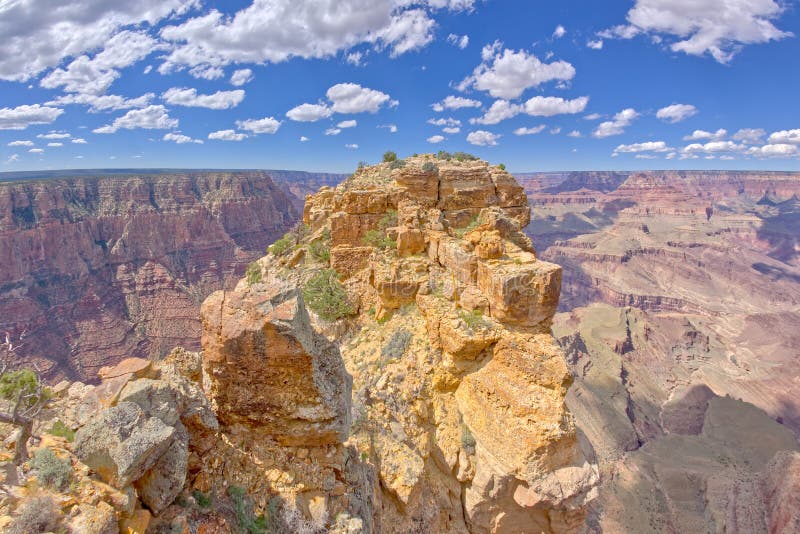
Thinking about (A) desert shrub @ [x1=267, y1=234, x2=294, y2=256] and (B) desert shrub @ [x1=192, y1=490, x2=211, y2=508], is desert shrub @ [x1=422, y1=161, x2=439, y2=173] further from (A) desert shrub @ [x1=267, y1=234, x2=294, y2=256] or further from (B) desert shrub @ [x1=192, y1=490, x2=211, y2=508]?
(B) desert shrub @ [x1=192, y1=490, x2=211, y2=508]

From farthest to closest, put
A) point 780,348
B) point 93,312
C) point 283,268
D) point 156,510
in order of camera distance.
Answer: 1. point 780,348
2. point 93,312
3. point 283,268
4. point 156,510

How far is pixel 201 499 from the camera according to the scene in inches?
253

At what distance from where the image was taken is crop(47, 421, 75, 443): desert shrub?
19.0 ft

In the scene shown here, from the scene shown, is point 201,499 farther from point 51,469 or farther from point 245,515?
point 51,469

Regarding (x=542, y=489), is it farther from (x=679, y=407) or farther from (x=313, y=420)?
(x=679, y=407)

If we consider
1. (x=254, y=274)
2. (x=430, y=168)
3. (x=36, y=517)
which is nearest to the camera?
(x=36, y=517)

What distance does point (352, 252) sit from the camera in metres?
20.8

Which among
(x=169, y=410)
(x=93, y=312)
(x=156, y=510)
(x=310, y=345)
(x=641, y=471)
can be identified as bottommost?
(x=641, y=471)

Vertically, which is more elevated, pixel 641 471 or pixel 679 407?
pixel 641 471

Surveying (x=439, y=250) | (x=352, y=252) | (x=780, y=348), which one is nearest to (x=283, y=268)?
(x=352, y=252)

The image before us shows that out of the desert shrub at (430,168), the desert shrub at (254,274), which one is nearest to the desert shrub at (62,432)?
the desert shrub at (254,274)

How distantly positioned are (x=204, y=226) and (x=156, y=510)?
306 feet

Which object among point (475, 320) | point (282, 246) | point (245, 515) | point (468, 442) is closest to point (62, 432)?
point (245, 515)

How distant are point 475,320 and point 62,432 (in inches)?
423
